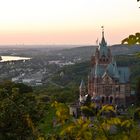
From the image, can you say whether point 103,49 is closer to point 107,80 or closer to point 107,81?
point 107,80

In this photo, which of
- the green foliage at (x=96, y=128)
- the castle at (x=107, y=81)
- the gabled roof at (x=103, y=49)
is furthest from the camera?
the gabled roof at (x=103, y=49)

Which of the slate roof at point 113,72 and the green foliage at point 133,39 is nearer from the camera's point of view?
the green foliage at point 133,39

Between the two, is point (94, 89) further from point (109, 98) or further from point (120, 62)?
point (120, 62)

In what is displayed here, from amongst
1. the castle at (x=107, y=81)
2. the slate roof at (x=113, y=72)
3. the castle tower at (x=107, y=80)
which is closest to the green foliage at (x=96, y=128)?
the castle at (x=107, y=81)

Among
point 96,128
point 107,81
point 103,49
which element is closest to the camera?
point 96,128

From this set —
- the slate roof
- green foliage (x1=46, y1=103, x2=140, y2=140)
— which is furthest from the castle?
green foliage (x1=46, y1=103, x2=140, y2=140)

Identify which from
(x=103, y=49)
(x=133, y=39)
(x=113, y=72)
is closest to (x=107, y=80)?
(x=113, y=72)

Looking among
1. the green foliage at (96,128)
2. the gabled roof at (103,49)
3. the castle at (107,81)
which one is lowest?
the castle at (107,81)

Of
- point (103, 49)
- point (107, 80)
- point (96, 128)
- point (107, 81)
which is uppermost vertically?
point (96, 128)

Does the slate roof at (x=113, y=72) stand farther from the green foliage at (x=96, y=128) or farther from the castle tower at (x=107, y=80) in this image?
the green foliage at (x=96, y=128)
